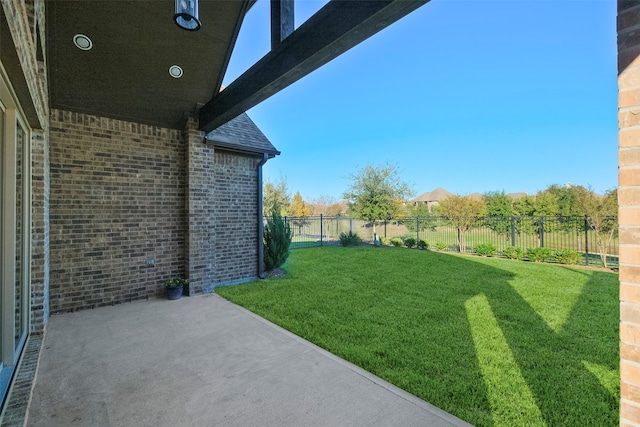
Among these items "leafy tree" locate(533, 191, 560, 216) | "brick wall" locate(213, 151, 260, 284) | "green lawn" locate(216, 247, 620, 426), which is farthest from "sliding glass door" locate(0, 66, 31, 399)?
"leafy tree" locate(533, 191, 560, 216)

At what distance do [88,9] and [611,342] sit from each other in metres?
7.76

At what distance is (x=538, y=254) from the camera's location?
372 inches

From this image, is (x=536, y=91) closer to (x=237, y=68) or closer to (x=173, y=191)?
(x=237, y=68)

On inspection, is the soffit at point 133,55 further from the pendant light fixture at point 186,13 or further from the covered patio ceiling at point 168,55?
the pendant light fixture at point 186,13

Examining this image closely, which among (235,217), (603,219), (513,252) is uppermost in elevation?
(235,217)

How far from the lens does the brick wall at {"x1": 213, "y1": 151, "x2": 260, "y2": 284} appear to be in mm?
6180

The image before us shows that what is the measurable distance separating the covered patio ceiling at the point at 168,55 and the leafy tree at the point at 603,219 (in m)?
10.3

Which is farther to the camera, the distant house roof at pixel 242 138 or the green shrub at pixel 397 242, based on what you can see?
the green shrub at pixel 397 242

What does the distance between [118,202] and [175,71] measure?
247cm

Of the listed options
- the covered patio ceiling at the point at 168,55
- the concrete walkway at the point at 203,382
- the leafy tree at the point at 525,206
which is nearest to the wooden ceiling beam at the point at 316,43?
the covered patio ceiling at the point at 168,55

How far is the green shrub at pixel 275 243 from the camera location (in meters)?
7.54

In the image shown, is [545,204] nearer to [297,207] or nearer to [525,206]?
[525,206]

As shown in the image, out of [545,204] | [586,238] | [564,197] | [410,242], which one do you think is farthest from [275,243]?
[564,197]

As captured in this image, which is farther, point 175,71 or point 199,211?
point 199,211
